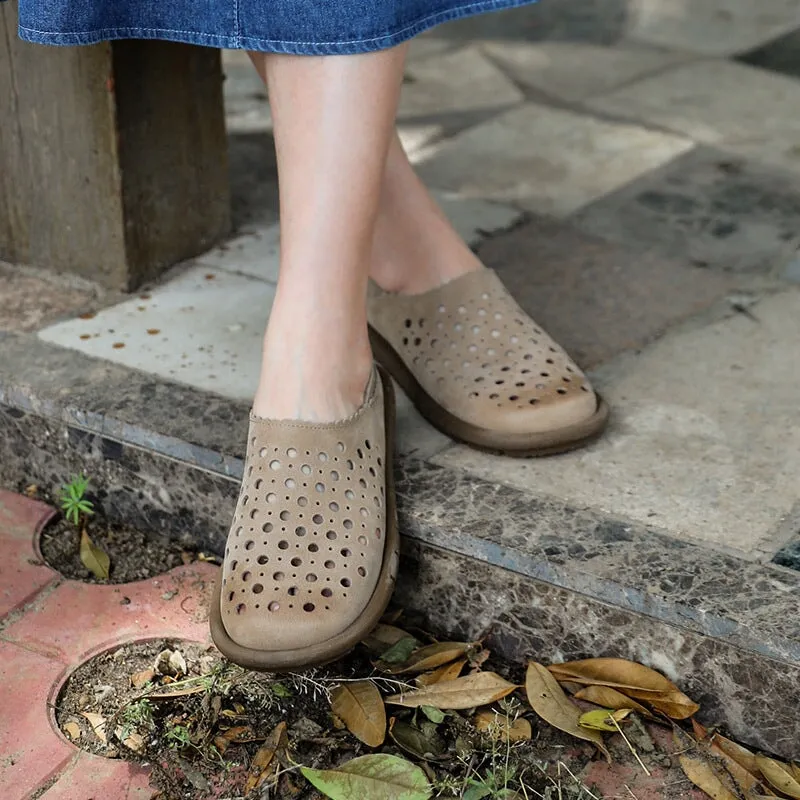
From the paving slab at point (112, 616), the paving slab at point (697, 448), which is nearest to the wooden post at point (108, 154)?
the paving slab at point (112, 616)

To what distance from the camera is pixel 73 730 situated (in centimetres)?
117

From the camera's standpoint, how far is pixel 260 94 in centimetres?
273

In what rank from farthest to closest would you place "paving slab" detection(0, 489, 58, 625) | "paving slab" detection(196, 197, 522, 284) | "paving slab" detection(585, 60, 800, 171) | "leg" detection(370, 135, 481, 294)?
"paving slab" detection(585, 60, 800, 171) → "paving slab" detection(196, 197, 522, 284) → "leg" detection(370, 135, 481, 294) → "paving slab" detection(0, 489, 58, 625)

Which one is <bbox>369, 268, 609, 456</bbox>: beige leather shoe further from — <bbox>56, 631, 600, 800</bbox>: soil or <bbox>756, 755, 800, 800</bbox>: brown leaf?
<bbox>756, 755, 800, 800</bbox>: brown leaf

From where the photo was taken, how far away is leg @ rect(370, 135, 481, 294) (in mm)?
1467

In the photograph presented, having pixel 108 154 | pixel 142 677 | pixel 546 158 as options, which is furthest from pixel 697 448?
pixel 546 158

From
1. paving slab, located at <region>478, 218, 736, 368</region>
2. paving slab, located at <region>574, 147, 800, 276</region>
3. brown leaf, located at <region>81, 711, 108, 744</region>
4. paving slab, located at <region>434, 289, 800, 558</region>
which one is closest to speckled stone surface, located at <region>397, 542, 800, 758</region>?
paving slab, located at <region>434, 289, 800, 558</region>

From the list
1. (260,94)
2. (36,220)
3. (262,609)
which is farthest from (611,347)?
(260,94)

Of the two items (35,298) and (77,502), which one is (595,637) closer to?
(77,502)

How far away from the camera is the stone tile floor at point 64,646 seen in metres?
1.11

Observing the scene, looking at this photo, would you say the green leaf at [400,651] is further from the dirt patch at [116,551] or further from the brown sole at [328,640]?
the dirt patch at [116,551]

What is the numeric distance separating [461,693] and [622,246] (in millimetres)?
987

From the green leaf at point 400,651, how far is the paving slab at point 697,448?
21 centimetres

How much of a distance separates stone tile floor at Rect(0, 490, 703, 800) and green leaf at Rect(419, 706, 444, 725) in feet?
0.42
